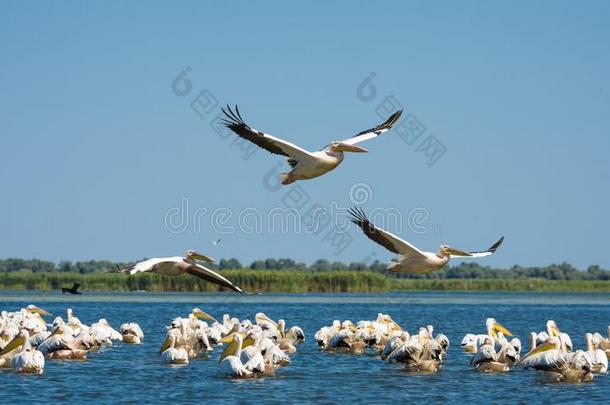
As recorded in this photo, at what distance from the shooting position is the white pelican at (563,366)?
13633mm

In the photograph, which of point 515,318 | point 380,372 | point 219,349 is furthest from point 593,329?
point 380,372

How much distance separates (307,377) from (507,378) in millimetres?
2449

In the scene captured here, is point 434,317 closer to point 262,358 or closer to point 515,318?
point 515,318

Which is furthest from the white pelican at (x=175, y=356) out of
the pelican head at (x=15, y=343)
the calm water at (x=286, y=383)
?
the pelican head at (x=15, y=343)

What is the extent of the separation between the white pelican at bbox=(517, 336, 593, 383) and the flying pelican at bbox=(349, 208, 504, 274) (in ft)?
5.18

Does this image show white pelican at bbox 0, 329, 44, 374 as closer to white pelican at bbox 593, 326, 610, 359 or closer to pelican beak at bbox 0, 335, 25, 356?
pelican beak at bbox 0, 335, 25, 356

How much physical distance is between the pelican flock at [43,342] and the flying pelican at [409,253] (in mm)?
4433

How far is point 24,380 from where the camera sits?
13.5 metres

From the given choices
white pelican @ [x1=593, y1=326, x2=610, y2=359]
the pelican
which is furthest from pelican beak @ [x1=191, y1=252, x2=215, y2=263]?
white pelican @ [x1=593, y1=326, x2=610, y2=359]

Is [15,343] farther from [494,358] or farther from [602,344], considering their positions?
[602,344]

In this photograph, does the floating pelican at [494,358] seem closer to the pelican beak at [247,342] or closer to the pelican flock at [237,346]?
the pelican flock at [237,346]

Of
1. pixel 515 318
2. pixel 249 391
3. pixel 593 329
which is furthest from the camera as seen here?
pixel 515 318

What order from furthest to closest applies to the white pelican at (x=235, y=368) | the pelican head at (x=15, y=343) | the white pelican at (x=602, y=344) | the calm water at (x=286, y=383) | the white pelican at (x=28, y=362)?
1. the white pelican at (x=602, y=344)
2. the pelican head at (x=15, y=343)
3. the white pelican at (x=28, y=362)
4. the white pelican at (x=235, y=368)
5. the calm water at (x=286, y=383)

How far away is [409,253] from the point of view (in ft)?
41.5
